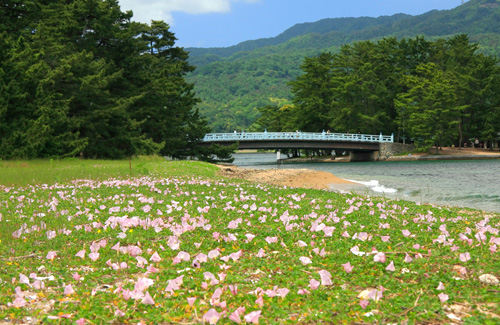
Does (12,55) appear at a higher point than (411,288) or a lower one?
higher

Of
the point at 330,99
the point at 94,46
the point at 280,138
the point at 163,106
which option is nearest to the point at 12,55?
the point at 94,46

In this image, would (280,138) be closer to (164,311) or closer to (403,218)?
(403,218)

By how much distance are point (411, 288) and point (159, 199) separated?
21.4 feet

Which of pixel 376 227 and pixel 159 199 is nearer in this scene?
pixel 376 227

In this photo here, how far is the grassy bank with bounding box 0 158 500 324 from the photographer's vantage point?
316 centimetres

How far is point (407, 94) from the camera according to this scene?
58969 mm

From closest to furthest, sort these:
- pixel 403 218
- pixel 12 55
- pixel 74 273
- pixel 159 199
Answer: pixel 74 273
pixel 403 218
pixel 159 199
pixel 12 55

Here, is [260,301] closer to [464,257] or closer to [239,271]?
[239,271]

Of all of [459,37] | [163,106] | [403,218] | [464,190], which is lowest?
[464,190]

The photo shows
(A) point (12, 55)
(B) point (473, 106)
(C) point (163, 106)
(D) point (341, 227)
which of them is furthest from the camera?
(B) point (473, 106)

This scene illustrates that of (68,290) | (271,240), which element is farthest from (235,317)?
(271,240)

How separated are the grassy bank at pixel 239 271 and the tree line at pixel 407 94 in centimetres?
5388

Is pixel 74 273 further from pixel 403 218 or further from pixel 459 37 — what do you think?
pixel 459 37

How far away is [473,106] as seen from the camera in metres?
59.4
